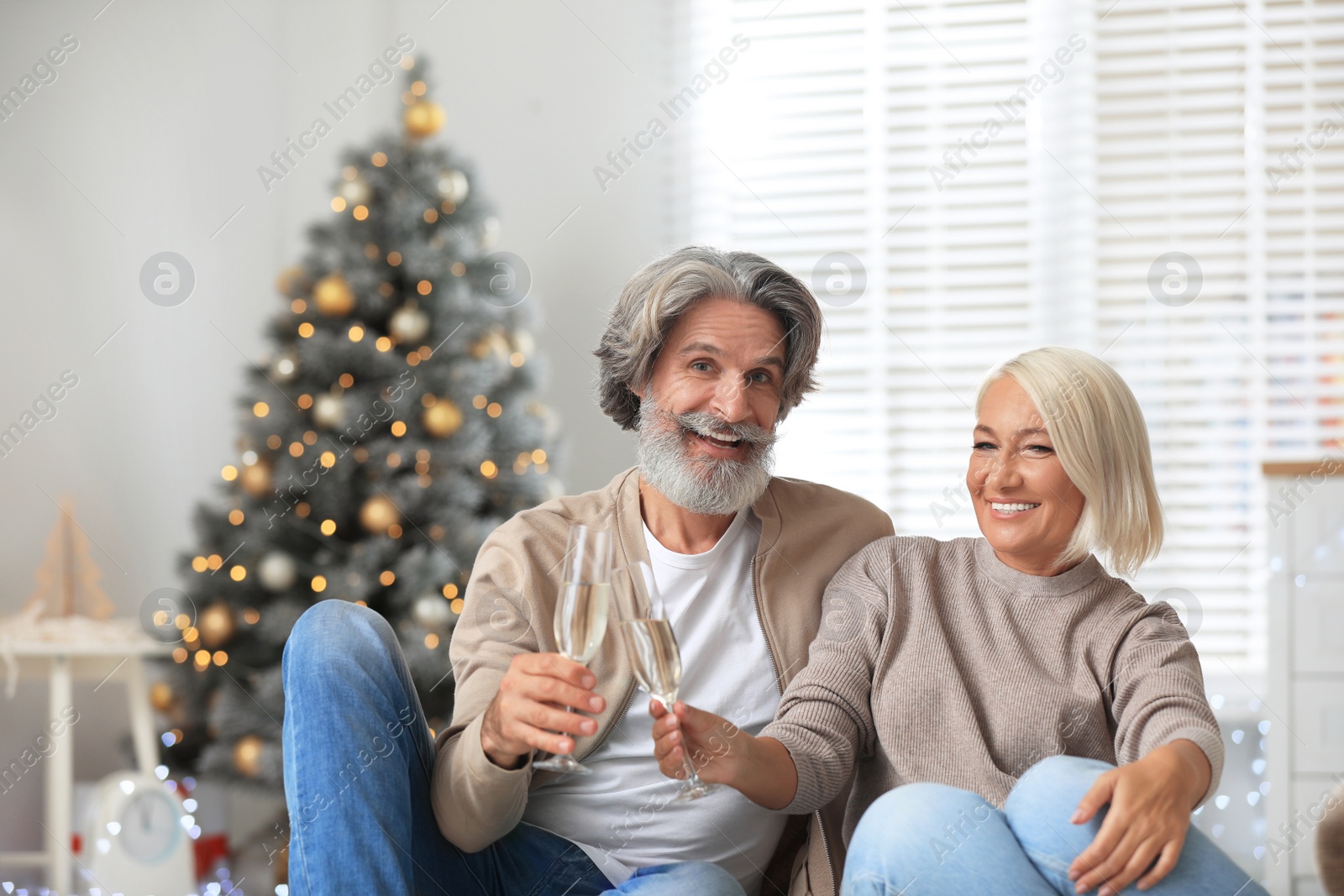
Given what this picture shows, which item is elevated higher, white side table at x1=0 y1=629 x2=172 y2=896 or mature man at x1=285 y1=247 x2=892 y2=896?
mature man at x1=285 y1=247 x2=892 y2=896

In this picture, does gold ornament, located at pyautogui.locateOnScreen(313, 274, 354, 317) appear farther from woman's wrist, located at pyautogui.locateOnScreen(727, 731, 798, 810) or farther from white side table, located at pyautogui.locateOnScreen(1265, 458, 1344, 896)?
white side table, located at pyautogui.locateOnScreen(1265, 458, 1344, 896)

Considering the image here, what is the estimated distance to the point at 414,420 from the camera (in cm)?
270

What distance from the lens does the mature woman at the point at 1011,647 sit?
4.18ft

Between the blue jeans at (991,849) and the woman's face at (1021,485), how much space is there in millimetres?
354

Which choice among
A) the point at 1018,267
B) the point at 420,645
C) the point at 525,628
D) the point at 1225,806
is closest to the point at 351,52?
the point at 420,645

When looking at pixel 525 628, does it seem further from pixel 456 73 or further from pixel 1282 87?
pixel 1282 87

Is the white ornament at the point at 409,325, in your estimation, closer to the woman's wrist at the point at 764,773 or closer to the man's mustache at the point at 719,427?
the man's mustache at the point at 719,427

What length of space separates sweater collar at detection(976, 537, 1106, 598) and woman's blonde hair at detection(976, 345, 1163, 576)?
0.02 metres

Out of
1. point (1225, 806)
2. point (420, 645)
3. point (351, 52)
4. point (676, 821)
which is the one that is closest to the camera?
point (676, 821)

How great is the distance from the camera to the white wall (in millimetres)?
3207

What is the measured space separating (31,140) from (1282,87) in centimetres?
377

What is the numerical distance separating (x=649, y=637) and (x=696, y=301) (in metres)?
0.66

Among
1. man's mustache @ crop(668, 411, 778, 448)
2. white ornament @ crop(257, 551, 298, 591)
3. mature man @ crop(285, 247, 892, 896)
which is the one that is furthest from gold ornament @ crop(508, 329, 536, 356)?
man's mustache @ crop(668, 411, 778, 448)

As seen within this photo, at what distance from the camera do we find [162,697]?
9.10 ft
